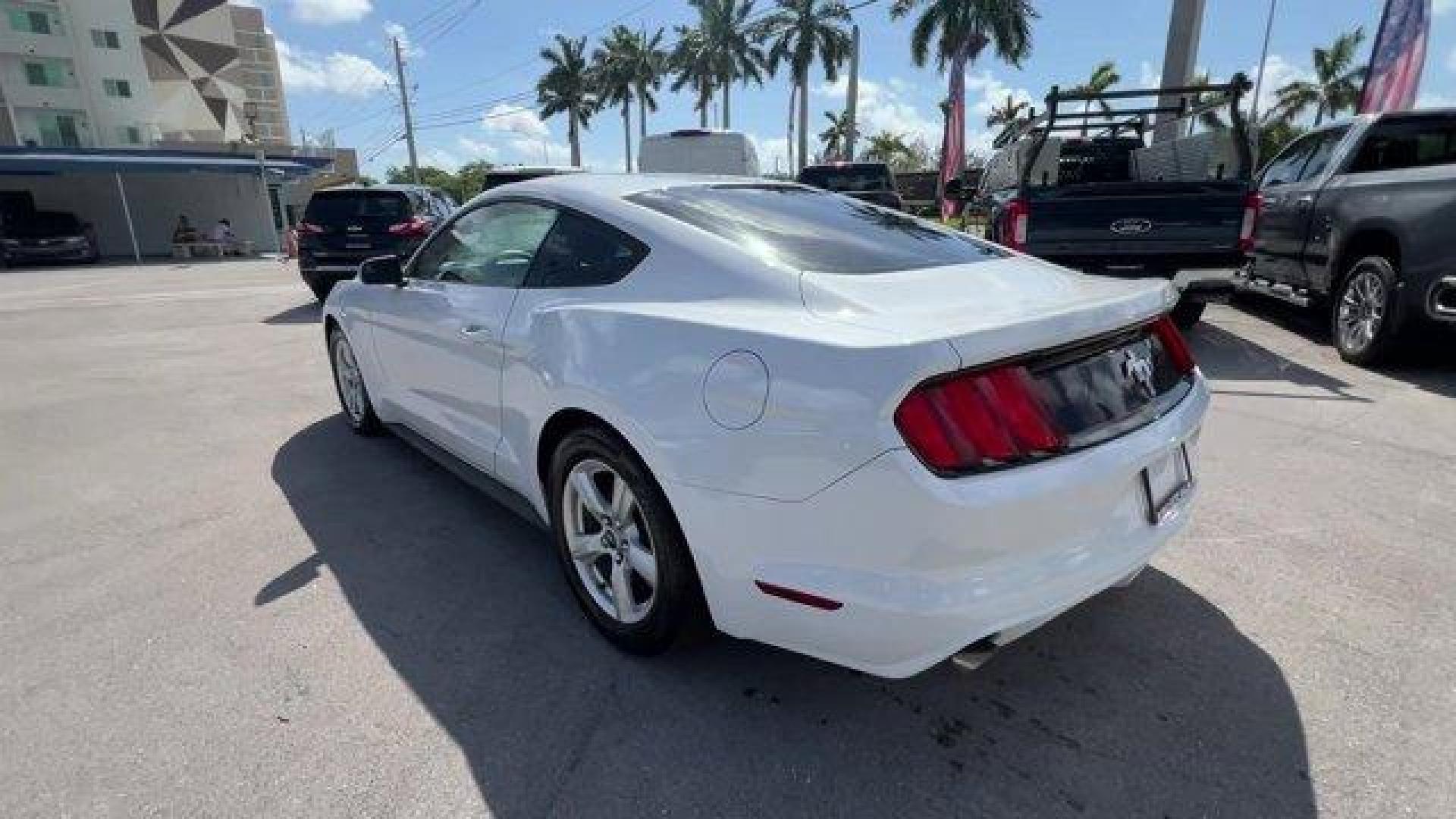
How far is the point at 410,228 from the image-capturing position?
1074 centimetres

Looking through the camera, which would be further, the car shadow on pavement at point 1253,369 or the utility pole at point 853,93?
the utility pole at point 853,93

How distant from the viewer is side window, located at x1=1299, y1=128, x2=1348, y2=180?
6.88 metres

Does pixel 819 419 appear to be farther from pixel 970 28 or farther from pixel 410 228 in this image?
pixel 970 28

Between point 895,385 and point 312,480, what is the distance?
360cm

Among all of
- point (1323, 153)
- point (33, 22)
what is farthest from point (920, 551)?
point (33, 22)

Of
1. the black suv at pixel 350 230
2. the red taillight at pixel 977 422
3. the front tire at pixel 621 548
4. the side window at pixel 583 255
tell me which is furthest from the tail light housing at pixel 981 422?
the black suv at pixel 350 230

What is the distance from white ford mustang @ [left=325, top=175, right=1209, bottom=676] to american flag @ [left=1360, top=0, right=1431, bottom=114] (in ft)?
48.7

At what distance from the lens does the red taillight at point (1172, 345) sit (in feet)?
8.39

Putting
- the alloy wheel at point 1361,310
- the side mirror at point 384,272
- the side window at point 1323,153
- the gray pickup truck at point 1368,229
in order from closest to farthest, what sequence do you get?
the side mirror at point 384,272
the gray pickup truck at point 1368,229
the alloy wheel at point 1361,310
the side window at point 1323,153

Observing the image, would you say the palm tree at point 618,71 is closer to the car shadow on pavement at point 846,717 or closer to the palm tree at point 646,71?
the palm tree at point 646,71

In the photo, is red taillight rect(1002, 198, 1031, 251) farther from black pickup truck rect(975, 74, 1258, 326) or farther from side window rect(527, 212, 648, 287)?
side window rect(527, 212, 648, 287)

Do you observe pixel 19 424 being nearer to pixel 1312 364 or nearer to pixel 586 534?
pixel 586 534

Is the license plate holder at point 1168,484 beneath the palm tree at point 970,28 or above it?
beneath

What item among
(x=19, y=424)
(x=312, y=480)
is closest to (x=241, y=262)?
(x=19, y=424)
